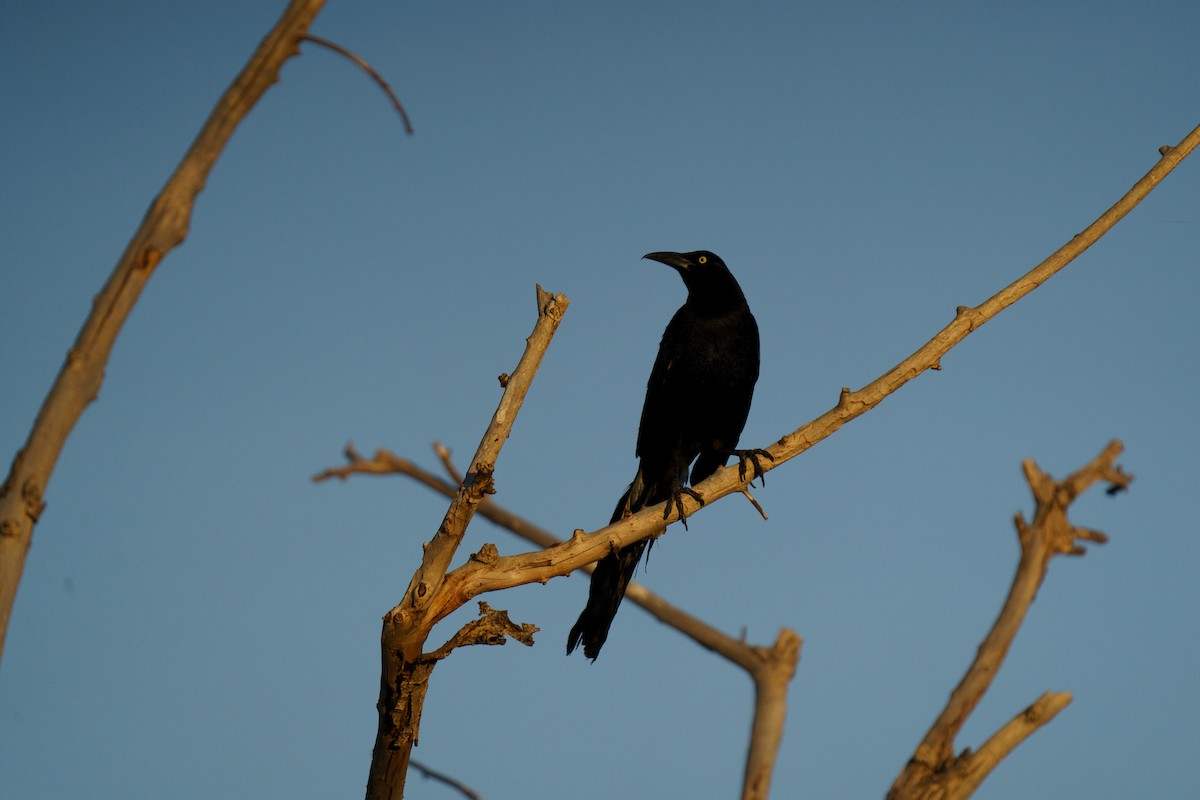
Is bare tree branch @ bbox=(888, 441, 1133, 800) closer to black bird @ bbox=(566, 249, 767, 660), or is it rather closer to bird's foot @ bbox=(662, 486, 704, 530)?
bird's foot @ bbox=(662, 486, 704, 530)

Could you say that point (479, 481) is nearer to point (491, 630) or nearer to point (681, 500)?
point (491, 630)

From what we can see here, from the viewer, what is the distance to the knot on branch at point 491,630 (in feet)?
11.1

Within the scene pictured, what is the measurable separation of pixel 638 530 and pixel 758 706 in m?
1.97

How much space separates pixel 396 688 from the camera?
3.29 meters

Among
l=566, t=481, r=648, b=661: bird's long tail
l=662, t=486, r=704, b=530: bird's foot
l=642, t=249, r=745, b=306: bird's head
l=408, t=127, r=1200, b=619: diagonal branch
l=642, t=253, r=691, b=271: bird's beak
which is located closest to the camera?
l=408, t=127, r=1200, b=619: diagonal branch

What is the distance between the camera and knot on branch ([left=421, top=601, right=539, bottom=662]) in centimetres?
338

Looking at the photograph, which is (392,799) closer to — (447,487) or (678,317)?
(678,317)

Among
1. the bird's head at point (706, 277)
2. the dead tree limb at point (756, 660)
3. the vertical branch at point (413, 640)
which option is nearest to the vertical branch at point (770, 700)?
the dead tree limb at point (756, 660)

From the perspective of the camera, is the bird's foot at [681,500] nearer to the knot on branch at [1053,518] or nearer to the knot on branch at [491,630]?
the knot on branch at [491,630]

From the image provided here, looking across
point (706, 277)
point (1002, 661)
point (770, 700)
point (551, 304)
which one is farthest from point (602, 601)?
point (706, 277)

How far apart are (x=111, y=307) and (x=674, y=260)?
14.6ft

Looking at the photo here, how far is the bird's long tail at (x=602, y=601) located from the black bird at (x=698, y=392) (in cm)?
43

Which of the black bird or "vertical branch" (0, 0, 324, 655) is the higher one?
the black bird

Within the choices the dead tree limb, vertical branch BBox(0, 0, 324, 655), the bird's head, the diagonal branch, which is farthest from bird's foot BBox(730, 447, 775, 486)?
vertical branch BBox(0, 0, 324, 655)
